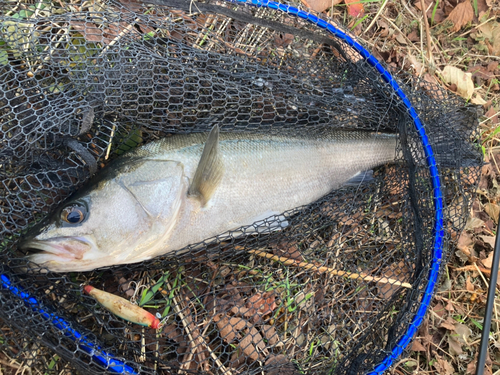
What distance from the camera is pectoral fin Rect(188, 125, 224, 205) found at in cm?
246

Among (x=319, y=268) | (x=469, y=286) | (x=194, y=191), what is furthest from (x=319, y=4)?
(x=469, y=286)

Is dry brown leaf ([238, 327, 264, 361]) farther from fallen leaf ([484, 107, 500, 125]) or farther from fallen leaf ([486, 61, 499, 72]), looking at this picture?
fallen leaf ([486, 61, 499, 72])

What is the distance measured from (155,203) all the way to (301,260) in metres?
1.28

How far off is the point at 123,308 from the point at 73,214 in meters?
0.75

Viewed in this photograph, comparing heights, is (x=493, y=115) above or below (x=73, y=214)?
above

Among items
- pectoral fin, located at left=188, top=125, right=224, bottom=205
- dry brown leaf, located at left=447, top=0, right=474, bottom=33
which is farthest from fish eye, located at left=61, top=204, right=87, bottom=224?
dry brown leaf, located at left=447, top=0, right=474, bottom=33

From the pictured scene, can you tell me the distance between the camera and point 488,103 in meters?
3.75

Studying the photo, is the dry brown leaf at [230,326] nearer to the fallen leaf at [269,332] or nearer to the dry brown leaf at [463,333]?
the fallen leaf at [269,332]

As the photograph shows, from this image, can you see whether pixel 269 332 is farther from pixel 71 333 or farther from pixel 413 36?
pixel 413 36

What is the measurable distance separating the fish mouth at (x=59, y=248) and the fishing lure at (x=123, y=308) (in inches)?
16.2

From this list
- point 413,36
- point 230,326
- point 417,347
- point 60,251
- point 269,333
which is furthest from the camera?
point 413,36

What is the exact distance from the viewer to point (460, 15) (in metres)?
3.82

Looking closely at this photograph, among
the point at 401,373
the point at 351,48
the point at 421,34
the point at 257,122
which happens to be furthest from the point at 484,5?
the point at 401,373

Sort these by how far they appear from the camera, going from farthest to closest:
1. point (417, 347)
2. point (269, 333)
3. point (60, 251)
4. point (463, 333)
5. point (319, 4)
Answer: point (319, 4) → point (463, 333) → point (417, 347) → point (269, 333) → point (60, 251)
